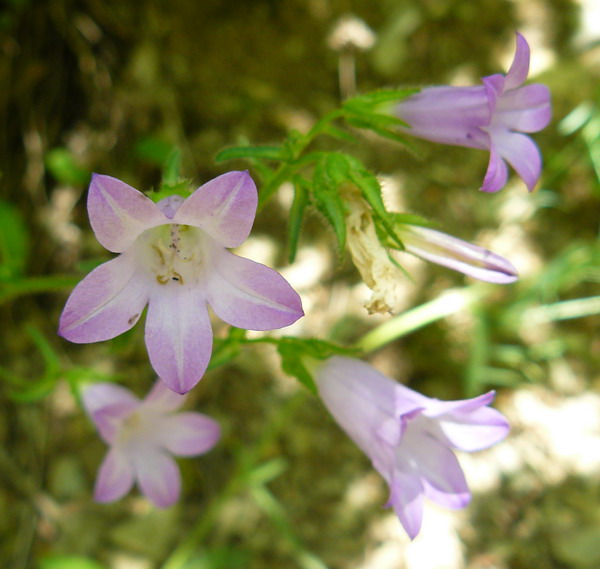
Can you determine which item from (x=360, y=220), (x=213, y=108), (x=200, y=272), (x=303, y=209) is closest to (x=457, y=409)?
(x=360, y=220)

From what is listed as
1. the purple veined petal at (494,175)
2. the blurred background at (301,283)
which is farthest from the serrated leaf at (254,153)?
the blurred background at (301,283)

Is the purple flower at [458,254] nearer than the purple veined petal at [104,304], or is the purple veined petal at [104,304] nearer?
the purple veined petal at [104,304]

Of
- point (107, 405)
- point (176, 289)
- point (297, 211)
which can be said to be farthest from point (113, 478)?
point (297, 211)

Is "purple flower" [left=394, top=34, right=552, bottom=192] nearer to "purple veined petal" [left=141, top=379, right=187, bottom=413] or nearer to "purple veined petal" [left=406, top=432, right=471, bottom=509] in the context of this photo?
"purple veined petal" [left=406, top=432, right=471, bottom=509]

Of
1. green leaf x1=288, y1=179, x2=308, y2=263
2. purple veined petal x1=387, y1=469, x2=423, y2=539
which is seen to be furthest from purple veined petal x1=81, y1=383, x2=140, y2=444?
purple veined petal x1=387, y1=469, x2=423, y2=539

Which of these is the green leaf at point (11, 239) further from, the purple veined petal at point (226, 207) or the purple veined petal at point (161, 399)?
the purple veined petal at point (226, 207)

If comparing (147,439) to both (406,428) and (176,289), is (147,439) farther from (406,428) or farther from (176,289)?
(406,428)
